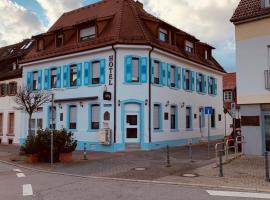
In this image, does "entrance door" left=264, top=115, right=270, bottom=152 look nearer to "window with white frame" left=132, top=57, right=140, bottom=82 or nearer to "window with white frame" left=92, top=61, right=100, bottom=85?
"window with white frame" left=132, top=57, right=140, bottom=82

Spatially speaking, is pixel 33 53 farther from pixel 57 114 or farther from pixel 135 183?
pixel 135 183

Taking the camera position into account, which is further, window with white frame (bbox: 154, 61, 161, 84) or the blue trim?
window with white frame (bbox: 154, 61, 161, 84)

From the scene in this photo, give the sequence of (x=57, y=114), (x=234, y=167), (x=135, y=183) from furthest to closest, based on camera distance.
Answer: (x=57, y=114), (x=234, y=167), (x=135, y=183)

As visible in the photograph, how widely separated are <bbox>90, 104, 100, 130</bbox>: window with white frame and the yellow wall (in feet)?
34.7

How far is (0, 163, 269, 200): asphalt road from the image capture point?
923cm

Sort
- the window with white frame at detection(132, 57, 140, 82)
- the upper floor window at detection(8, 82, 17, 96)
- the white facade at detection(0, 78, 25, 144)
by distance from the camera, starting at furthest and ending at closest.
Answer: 1. the upper floor window at detection(8, 82, 17, 96)
2. the white facade at detection(0, 78, 25, 144)
3. the window with white frame at detection(132, 57, 140, 82)

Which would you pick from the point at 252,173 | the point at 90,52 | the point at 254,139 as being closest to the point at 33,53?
the point at 90,52

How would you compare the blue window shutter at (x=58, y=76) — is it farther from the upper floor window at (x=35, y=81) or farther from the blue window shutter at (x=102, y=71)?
the blue window shutter at (x=102, y=71)

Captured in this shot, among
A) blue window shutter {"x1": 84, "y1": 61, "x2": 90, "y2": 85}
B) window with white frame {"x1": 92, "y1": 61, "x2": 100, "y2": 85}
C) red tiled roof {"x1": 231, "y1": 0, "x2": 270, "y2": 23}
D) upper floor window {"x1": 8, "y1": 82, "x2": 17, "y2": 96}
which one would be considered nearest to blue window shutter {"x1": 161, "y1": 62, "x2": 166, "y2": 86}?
window with white frame {"x1": 92, "y1": 61, "x2": 100, "y2": 85}

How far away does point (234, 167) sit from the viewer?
14047 millimetres

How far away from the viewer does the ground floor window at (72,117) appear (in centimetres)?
2524

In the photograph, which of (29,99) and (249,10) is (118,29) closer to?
(29,99)

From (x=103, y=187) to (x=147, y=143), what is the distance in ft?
39.5

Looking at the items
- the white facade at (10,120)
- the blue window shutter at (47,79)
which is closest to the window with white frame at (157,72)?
the blue window shutter at (47,79)
